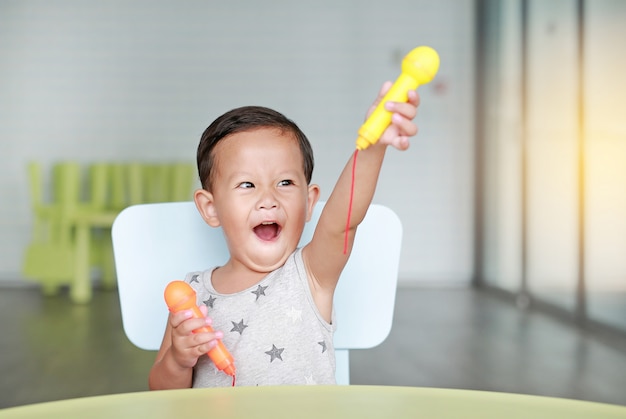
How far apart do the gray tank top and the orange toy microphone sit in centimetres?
13

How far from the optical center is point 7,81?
5.88m

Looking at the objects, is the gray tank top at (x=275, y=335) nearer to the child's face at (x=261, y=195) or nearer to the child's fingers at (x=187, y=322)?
the child's face at (x=261, y=195)

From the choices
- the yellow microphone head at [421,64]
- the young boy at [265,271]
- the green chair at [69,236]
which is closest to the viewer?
the yellow microphone head at [421,64]

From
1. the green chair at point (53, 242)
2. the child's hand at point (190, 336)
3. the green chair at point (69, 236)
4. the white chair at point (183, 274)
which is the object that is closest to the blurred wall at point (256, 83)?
the green chair at point (69, 236)

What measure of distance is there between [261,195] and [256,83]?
16.7ft

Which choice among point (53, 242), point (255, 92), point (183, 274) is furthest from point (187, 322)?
point (255, 92)

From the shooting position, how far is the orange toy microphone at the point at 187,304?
0.84 metres

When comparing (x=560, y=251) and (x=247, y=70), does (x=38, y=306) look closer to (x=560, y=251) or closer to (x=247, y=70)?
(x=247, y=70)

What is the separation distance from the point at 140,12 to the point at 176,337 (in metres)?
5.46

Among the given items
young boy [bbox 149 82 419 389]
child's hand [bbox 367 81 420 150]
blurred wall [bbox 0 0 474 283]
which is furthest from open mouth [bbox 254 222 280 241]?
blurred wall [bbox 0 0 474 283]

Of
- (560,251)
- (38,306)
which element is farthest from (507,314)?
(38,306)

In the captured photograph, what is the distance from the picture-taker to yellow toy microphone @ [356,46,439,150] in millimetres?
664

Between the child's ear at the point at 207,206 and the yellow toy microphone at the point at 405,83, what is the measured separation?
439 mm

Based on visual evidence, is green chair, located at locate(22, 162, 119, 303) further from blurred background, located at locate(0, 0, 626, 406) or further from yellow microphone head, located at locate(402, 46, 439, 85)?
yellow microphone head, located at locate(402, 46, 439, 85)
